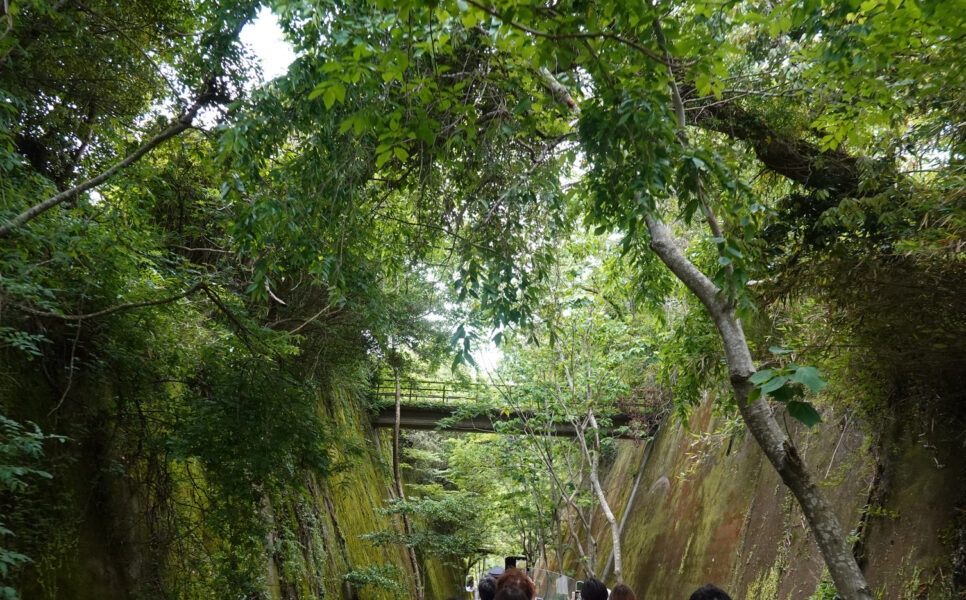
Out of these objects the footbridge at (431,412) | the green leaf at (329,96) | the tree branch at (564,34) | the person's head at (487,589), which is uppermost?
the footbridge at (431,412)

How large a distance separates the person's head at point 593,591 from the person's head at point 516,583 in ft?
1.26

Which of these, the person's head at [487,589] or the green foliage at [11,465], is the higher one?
the green foliage at [11,465]

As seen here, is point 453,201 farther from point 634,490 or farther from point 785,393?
point 634,490

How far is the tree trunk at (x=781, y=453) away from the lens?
8.89 ft

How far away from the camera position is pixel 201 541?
578 centimetres

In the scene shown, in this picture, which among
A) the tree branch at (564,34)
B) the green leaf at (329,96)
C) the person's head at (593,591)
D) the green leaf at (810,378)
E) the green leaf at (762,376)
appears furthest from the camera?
the person's head at (593,591)

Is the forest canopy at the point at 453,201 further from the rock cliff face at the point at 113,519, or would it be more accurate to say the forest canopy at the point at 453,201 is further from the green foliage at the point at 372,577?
the green foliage at the point at 372,577

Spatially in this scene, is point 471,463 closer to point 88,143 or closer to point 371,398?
point 371,398

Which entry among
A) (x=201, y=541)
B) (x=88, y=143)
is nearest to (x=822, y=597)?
(x=201, y=541)

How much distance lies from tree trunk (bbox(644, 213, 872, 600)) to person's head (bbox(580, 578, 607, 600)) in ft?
4.54

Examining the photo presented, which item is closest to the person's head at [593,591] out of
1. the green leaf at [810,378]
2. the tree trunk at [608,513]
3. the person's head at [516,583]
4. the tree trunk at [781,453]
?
the person's head at [516,583]

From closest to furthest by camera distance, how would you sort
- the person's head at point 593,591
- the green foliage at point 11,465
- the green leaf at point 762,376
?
the green leaf at point 762,376 → the green foliage at point 11,465 → the person's head at point 593,591

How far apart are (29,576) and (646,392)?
1209 cm

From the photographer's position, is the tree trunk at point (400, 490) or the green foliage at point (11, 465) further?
the tree trunk at point (400, 490)
